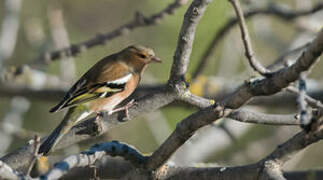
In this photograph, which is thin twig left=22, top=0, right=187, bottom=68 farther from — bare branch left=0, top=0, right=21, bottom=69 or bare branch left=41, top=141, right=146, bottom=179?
bare branch left=41, top=141, right=146, bottom=179

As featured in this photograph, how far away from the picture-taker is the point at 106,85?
4898mm

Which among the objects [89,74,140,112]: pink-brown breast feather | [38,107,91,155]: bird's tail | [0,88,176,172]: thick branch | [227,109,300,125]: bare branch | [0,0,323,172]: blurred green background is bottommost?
[0,0,323,172]: blurred green background

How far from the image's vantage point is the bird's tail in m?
3.70

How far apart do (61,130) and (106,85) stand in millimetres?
988

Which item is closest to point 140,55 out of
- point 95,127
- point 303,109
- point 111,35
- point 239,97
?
point 111,35

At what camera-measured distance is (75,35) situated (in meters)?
9.94

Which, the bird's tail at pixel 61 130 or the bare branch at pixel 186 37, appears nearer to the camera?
the bare branch at pixel 186 37

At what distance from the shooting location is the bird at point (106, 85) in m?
4.55

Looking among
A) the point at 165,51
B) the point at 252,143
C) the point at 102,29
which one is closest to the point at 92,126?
the point at 252,143

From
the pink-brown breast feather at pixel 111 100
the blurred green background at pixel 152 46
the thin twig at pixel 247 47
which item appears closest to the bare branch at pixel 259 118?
the thin twig at pixel 247 47

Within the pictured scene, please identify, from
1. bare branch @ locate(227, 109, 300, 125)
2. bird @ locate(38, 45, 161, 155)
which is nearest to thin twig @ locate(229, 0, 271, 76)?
bare branch @ locate(227, 109, 300, 125)

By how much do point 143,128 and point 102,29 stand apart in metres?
1.86

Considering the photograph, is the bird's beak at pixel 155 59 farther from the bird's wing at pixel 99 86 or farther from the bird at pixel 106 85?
the bird's wing at pixel 99 86

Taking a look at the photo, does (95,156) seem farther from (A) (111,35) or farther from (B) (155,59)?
(A) (111,35)
